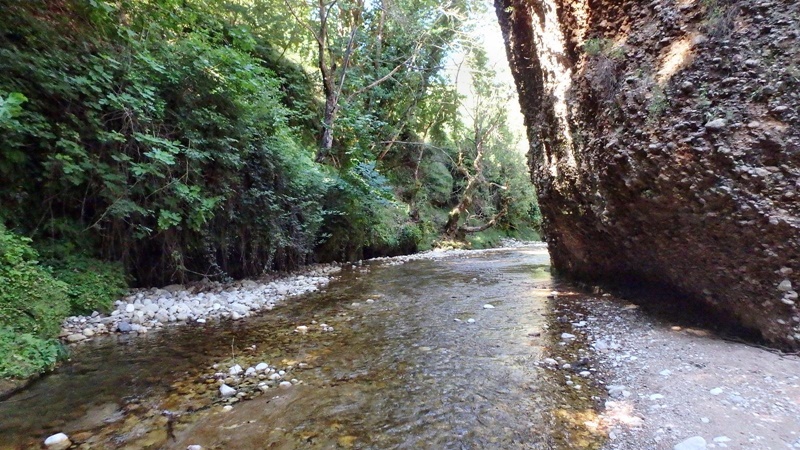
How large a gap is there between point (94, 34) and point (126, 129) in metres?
1.18

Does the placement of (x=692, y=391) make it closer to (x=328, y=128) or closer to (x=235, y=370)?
(x=235, y=370)

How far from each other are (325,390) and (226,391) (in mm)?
755

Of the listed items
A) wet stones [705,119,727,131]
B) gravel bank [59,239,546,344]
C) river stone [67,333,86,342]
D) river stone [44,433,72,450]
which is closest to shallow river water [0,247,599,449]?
river stone [44,433,72,450]

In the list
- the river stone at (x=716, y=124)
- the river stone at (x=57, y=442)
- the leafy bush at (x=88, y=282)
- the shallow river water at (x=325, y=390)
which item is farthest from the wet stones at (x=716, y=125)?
the leafy bush at (x=88, y=282)

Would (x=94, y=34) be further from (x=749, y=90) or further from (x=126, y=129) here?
(x=749, y=90)

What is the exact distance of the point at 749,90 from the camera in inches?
112

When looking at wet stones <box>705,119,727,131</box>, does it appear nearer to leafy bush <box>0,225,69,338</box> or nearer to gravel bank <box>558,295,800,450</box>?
gravel bank <box>558,295,800,450</box>

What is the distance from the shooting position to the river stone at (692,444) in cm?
185

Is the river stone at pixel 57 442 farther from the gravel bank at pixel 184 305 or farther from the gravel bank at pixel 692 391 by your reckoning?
the gravel bank at pixel 692 391

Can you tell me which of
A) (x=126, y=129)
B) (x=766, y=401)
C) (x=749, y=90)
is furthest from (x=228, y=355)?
(x=749, y=90)

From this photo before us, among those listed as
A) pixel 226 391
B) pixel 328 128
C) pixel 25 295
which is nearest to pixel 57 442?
pixel 226 391

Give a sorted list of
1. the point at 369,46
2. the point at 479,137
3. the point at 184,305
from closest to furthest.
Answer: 1. the point at 184,305
2. the point at 369,46
3. the point at 479,137

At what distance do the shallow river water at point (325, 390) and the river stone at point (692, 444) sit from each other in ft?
1.49

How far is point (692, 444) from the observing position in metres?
1.88
